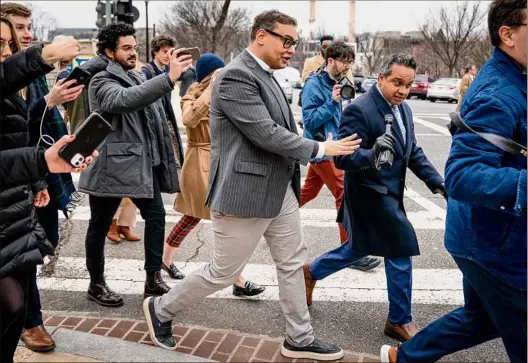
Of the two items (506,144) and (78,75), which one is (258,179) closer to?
(78,75)

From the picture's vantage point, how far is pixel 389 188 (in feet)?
12.5

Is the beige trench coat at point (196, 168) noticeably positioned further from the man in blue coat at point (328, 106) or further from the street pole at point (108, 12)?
the street pole at point (108, 12)

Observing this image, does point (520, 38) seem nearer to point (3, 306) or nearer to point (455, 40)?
point (3, 306)

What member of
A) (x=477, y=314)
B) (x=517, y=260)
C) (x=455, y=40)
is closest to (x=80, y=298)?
(x=477, y=314)

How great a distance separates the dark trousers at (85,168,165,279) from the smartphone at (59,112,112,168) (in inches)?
70.7

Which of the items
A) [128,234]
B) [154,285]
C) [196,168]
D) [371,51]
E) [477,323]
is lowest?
[371,51]

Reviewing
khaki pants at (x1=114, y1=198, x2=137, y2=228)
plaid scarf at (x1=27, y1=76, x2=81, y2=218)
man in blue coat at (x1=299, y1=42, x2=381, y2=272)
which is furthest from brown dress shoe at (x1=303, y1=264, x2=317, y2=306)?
khaki pants at (x1=114, y1=198, x2=137, y2=228)

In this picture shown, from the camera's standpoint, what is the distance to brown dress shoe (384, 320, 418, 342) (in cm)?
381

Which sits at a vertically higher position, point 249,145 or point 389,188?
point 249,145

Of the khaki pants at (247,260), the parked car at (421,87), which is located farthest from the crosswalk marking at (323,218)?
the parked car at (421,87)

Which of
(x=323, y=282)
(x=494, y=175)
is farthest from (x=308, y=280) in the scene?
(x=494, y=175)

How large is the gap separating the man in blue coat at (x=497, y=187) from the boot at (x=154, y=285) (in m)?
2.43

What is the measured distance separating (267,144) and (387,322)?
152 cm

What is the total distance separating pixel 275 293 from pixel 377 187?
1362mm
